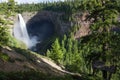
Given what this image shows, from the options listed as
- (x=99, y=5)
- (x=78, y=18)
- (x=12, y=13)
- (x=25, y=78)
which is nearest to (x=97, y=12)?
(x=99, y=5)

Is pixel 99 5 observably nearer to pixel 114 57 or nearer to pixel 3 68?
pixel 114 57

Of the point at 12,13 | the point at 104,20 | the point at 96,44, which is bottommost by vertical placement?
the point at 12,13

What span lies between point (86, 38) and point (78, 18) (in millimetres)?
165813

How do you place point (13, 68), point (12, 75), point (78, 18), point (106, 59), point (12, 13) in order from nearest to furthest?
1. point (12, 75)
2. point (106, 59)
3. point (13, 68)
4. point (12, 13)
5. point (78, 18)

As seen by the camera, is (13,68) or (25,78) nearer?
(25,78)

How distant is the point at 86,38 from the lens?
105 feet

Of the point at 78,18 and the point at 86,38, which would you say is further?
the point at 78,18

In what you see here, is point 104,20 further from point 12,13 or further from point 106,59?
point 12,13

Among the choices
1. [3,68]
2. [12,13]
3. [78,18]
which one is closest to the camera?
[3,68]

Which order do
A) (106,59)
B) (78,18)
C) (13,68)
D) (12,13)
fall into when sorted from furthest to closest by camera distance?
(78,18) → (12,13) → (13,68) → (106,59)

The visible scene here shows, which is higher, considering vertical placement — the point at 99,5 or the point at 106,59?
the point at 99,5

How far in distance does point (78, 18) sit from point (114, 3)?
165 meters

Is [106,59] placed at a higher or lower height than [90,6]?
lower

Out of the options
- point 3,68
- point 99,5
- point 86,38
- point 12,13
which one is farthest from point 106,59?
point 12,13
